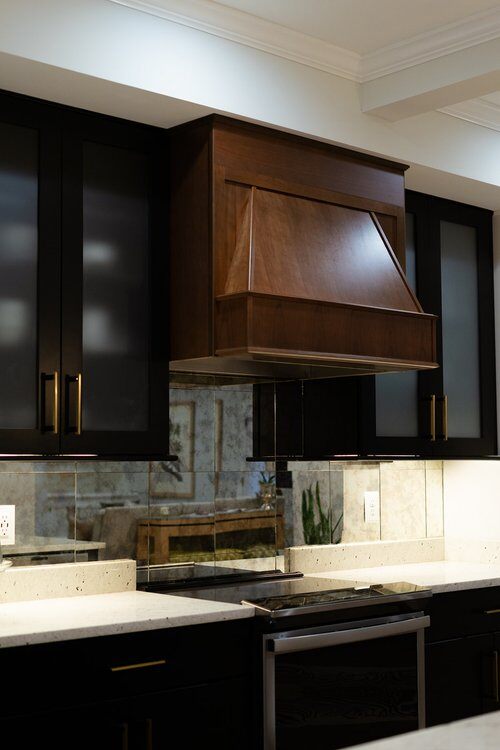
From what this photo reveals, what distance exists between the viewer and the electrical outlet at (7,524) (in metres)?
3.00

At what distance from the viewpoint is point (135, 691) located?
2604mm

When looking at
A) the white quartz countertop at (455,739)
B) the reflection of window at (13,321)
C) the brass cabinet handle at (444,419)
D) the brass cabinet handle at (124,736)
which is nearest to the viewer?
the white quartz countertop at (455,739)

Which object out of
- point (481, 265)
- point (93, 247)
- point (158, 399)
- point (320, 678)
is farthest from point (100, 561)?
point (481, 265)

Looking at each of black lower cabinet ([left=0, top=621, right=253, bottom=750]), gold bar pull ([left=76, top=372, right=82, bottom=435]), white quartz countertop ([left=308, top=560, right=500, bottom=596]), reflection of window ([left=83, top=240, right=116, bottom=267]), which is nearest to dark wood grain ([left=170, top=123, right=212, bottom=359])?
reflection of window ([left=83, top=240, right=116, bottom=267])

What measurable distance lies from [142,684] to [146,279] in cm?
121

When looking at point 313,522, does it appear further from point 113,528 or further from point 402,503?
point 113,528

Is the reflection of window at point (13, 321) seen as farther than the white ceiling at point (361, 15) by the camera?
No

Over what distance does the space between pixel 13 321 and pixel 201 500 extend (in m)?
1.03

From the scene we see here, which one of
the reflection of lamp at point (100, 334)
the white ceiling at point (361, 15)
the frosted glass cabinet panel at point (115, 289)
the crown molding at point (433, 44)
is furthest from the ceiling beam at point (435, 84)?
the reflection of lamp at point (100, 334)

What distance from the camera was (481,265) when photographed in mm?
4207

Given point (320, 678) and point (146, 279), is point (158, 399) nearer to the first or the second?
point (146, 279)

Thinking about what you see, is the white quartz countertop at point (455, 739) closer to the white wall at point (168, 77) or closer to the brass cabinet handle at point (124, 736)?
the brass cabinet handle at point (124, 736)

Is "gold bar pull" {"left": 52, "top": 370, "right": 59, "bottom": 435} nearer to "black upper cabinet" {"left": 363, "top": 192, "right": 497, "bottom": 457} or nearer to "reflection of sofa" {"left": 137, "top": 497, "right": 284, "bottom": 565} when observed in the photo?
"reflection of sofa" {"left": 137, "top": 497, "right": 284, "bottom": 565}

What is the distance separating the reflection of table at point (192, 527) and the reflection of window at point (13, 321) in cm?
84
